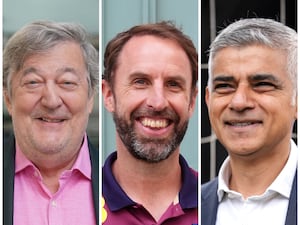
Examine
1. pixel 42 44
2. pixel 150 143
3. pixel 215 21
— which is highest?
pixel 215 21

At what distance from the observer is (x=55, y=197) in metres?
3.51

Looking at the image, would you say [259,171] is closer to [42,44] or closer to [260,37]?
[260,37]

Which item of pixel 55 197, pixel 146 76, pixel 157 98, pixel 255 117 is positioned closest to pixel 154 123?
pixel 157 98

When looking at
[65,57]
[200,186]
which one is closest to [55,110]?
[65,57]

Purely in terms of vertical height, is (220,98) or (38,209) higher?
(220,98)

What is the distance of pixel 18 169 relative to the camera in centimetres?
353

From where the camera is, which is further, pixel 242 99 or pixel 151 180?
pixel 151 180

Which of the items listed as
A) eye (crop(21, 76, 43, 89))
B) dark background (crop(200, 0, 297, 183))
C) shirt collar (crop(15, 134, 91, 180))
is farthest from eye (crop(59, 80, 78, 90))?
dark background (crop(200, 0, 297, 183))

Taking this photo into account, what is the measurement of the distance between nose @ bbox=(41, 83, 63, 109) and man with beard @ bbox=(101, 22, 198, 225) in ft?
0.76

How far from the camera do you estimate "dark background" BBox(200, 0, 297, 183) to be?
3.43 metres

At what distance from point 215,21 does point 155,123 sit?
1.87 ft

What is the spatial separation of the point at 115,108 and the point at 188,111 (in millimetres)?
354

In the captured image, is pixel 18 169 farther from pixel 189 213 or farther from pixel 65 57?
pixel 189 213

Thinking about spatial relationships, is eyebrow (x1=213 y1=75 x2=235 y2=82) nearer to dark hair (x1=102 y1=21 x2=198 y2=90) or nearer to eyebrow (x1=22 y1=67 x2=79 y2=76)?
dark hair (x1=102 y1=21 x2=198 y2=90)
